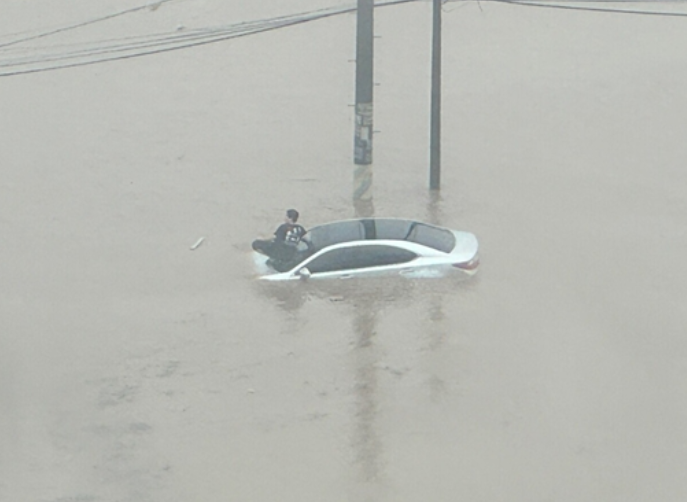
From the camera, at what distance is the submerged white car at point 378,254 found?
50.4ft

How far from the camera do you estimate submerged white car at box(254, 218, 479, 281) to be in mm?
15352

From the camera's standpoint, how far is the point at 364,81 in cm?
1908

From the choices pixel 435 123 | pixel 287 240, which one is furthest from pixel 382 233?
pixel 435 123

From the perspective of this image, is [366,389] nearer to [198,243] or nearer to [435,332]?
[435,332]

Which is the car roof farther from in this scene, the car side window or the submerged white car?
the car side window

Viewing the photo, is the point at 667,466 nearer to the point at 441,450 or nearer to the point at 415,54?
the point at 441,450

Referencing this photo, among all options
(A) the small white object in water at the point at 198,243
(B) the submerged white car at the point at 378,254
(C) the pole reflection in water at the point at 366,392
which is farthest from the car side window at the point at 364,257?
(A) the small white object in water at the point at 198,243

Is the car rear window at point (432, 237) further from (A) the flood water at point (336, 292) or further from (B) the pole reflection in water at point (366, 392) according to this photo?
(B) the pole reflection in water at point (366, 392)

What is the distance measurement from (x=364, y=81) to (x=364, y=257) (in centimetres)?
468

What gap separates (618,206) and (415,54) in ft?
33.2

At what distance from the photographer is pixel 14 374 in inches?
524

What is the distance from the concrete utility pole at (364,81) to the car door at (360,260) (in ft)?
14.7

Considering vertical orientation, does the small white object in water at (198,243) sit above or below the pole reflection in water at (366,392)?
above

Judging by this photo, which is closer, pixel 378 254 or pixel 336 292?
pixel 336 292
